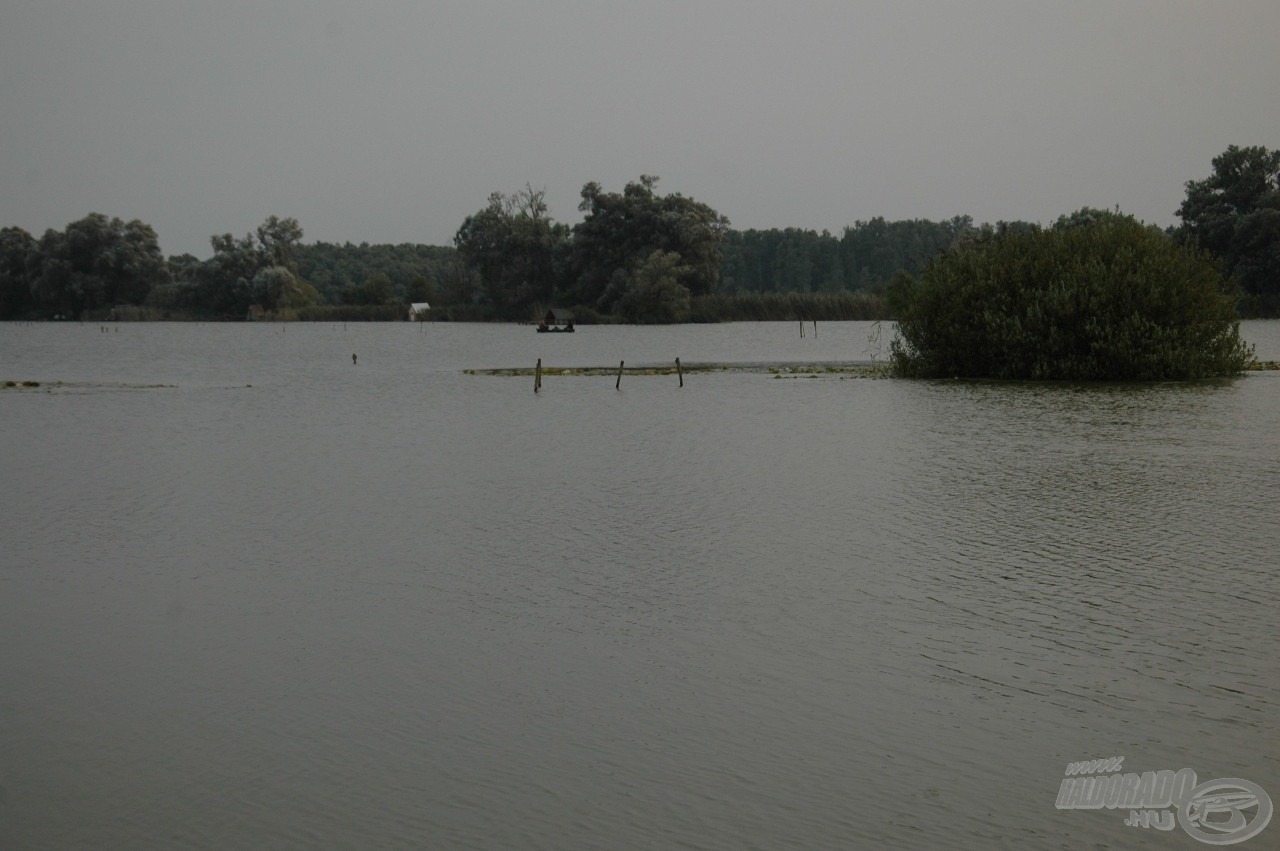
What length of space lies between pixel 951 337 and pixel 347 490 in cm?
3279

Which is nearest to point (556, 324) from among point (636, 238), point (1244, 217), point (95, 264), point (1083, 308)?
point (636, 238)

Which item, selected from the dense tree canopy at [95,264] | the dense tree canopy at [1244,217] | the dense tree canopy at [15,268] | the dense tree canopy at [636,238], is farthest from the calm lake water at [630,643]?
the dense tree canopy at [15,268]

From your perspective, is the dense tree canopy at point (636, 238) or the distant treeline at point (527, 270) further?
the dense tree canopy at point (636, 238)

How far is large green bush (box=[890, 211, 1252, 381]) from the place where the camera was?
43625 mm

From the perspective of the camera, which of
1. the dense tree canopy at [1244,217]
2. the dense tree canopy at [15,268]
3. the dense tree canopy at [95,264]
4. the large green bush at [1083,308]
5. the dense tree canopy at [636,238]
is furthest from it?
the dense tree canopy at [15,268]

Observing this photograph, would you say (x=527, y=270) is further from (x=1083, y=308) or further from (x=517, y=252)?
(x=1083, y=308)

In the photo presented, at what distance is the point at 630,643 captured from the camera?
10.6 metres

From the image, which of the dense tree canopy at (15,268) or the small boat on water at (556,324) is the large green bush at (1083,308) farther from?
the dense tree canopy at (15,268)

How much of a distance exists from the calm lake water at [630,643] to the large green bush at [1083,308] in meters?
18.8

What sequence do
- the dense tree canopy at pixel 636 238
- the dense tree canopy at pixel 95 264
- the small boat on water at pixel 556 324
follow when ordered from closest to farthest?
the small boat on water at pixel 556 324 → the dense tree canopy at pixel 636 238 → the dense tree canopy at pixel 95 264

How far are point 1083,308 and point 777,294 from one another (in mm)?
107009

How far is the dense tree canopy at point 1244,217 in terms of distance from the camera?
334 ft

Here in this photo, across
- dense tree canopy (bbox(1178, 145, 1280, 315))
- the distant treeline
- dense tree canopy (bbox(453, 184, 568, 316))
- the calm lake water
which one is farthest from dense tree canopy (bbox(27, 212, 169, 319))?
the calm lake water

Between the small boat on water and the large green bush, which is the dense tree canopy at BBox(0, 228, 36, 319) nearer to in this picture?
the small boat on water
